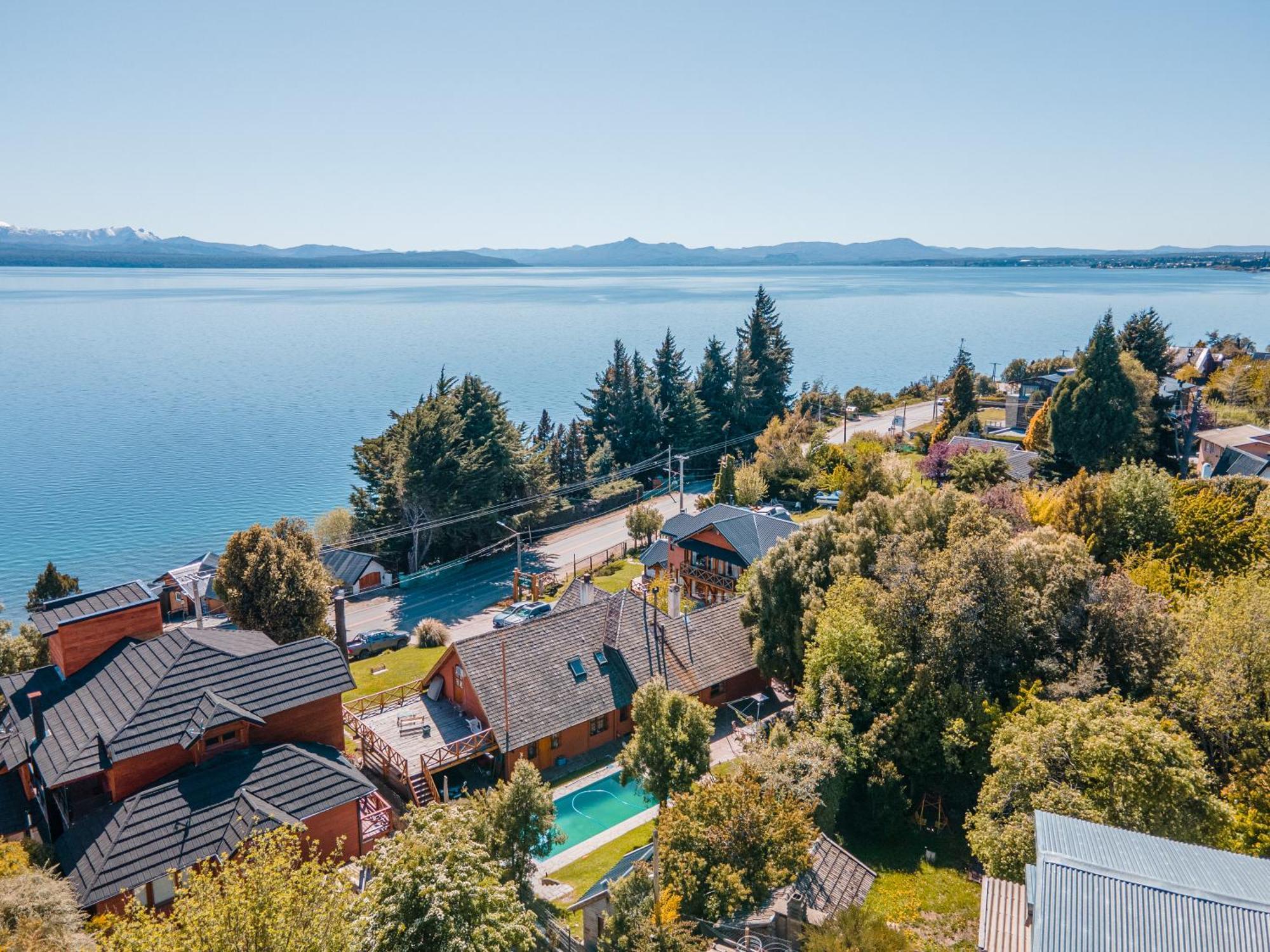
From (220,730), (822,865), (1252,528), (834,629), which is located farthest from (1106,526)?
(220,730)

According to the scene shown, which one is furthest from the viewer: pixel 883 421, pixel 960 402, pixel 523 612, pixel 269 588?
pixel 883 421

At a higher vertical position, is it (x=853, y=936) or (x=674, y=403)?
(x=853, y=936)

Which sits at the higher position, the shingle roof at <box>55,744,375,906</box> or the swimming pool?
the shingle roof at <box>55,744,375,906</box>

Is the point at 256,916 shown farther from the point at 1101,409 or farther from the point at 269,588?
the point at 1101,409

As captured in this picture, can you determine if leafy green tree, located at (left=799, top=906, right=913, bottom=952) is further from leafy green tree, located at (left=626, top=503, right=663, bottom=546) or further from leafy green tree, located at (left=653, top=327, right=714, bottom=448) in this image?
leafy green tree, located at (left=653, top=327, right=714, bottom=448)

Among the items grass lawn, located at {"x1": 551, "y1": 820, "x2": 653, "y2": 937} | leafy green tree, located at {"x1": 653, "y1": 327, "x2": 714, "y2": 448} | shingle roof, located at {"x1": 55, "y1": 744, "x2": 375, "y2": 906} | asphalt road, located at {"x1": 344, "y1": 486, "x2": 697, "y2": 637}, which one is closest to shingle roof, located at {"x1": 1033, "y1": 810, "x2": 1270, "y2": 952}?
grass lawn, located at {"x1": 551, "y1": 820, "x2": 653, "y2": 937}

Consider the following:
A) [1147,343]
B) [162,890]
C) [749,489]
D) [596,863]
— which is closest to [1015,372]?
[1147,343]
